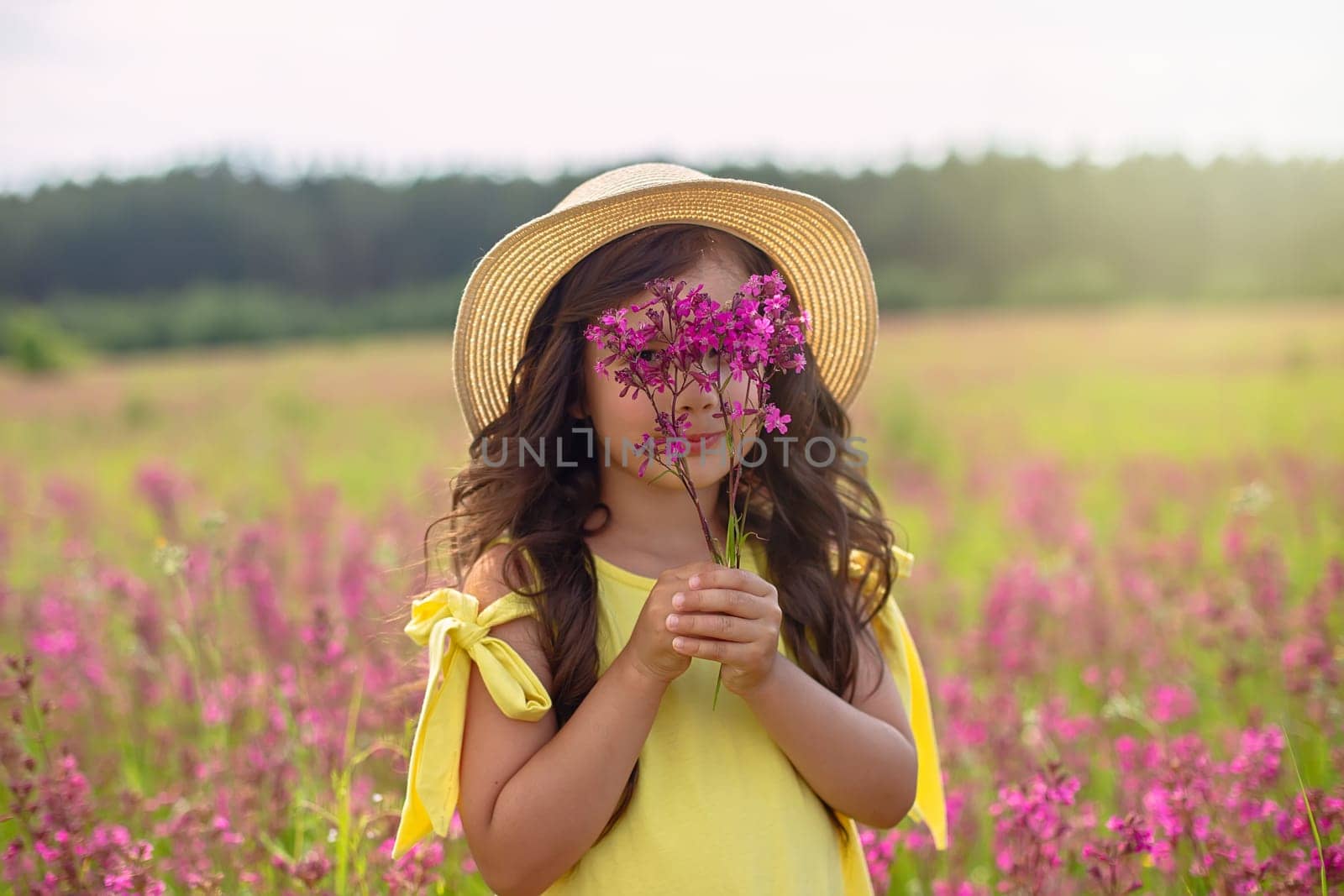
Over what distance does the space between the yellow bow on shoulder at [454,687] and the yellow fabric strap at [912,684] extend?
2.54ft

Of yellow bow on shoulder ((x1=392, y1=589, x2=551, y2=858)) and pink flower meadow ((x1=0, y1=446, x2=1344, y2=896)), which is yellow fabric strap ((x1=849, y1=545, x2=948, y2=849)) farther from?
yellow bow on shoulder ((x1=392, y1=589, x2=551, y2=858))

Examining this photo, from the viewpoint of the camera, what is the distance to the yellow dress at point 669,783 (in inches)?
74.3

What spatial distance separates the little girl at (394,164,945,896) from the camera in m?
1.79

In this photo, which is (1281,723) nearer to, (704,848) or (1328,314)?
(704,848)

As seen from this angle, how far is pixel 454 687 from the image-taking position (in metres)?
1.92

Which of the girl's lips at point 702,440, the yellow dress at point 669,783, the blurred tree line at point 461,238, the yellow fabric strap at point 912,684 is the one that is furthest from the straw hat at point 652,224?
the blurred tree line at point 461,238

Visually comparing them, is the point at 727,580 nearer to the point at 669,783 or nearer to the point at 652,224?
the point at 669,783

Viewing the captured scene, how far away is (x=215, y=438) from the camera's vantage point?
12.9 m

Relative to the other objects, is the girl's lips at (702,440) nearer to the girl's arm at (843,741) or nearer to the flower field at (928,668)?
the girl's arm at (843,741)

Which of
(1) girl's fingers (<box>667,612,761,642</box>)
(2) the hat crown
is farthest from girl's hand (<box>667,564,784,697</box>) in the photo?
(2) the hat crown

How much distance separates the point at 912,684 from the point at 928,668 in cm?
140

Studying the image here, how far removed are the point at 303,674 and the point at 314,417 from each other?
454 inches

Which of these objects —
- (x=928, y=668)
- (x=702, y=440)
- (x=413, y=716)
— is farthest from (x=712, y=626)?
(x=928, y=668)

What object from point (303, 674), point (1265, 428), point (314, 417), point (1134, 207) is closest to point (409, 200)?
point (1134, 207)
